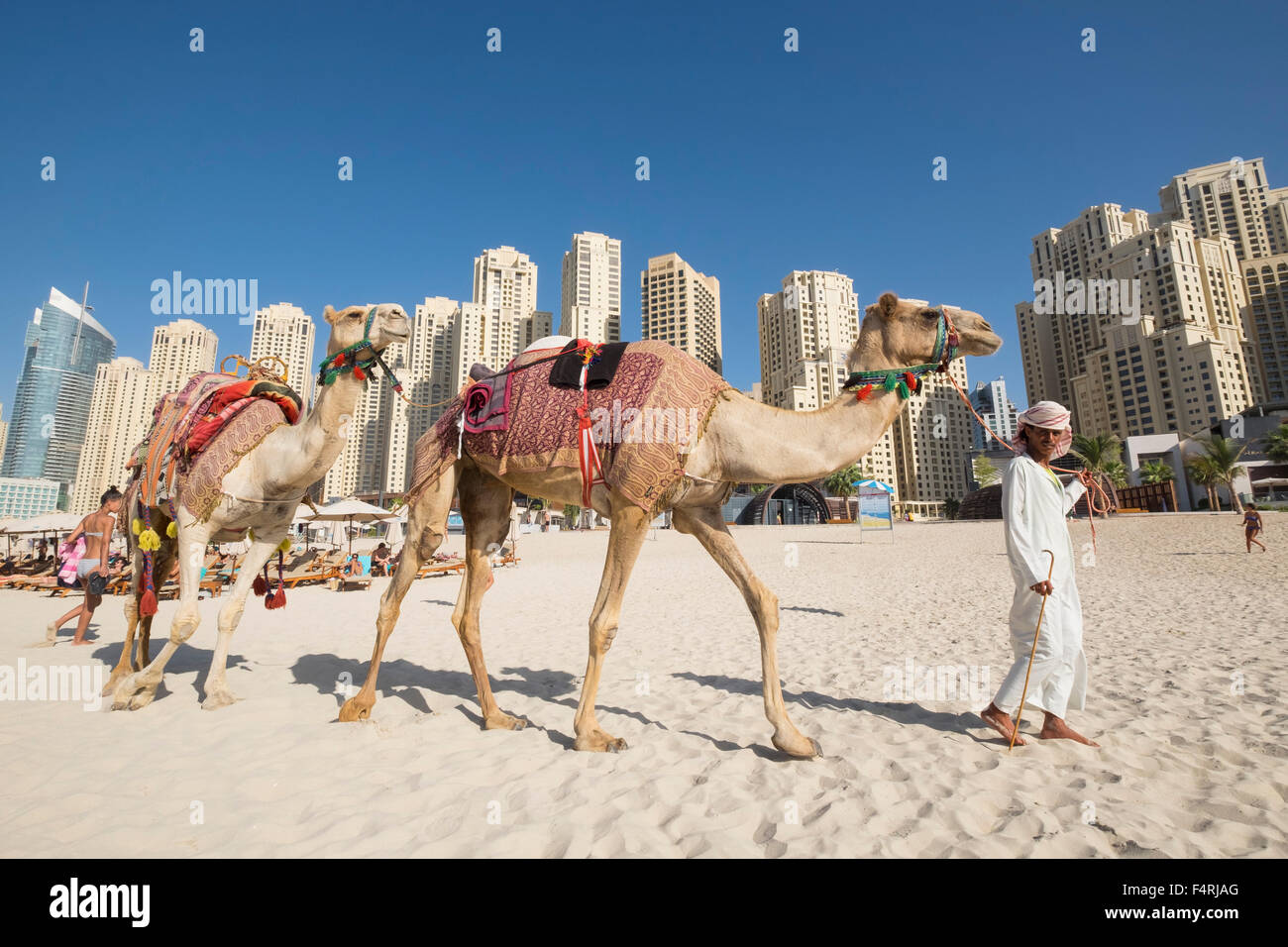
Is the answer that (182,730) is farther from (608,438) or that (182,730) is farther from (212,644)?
(212,644)

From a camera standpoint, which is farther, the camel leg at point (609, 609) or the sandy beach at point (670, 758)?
the camel leg at point (609, 609)

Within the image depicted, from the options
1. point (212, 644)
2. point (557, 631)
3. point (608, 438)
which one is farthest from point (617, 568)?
point (212, 644)

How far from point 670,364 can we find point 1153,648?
283 inches

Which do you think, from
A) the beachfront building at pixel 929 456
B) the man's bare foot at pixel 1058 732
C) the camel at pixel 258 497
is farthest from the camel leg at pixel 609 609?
the beachfront building at pixel 929 456

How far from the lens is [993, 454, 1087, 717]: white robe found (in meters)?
4.01

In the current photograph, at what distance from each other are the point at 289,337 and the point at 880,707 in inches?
4231


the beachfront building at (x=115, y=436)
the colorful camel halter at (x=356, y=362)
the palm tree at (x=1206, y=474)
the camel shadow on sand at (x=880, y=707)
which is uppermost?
the beachfront building at (x=115, y=436)

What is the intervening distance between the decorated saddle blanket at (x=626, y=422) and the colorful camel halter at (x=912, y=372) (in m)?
0.92

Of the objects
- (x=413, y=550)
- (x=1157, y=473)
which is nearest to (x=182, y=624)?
(x=413, y=550)

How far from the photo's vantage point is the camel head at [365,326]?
4488 millimetres

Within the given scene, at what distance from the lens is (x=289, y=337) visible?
302 feet

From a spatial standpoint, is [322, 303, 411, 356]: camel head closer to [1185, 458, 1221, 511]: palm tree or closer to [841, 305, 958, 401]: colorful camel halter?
[841, 305, 958, 401]: colorful camel halter

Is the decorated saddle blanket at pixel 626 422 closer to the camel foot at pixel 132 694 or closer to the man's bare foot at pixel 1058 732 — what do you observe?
the man's bare foot at pixel 1058 732

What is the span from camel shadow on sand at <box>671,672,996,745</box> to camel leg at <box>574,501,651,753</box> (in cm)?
203
